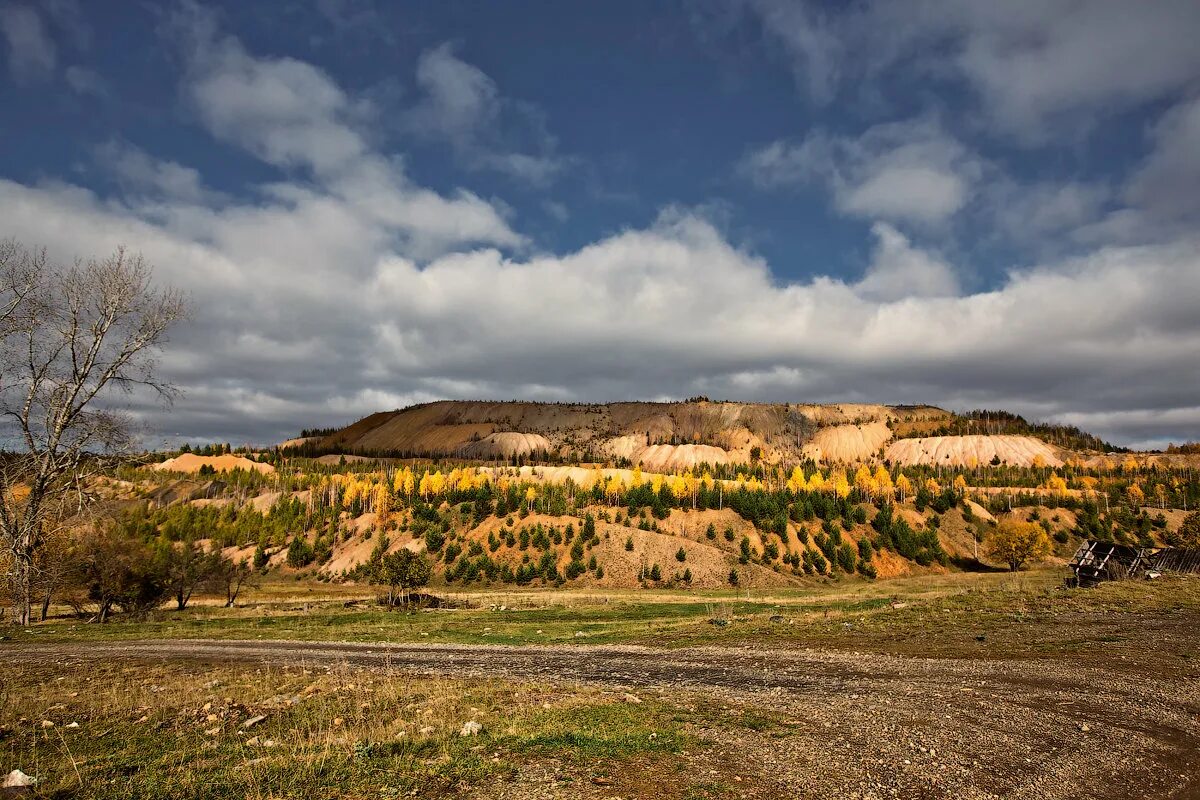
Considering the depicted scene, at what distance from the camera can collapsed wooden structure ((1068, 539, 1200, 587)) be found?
219ft

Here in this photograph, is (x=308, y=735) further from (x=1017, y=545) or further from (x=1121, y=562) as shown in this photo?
(x=1017, y=545)

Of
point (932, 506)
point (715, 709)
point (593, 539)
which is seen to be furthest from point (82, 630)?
point (932, 506)

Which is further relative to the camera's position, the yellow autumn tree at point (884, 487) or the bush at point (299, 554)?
the yellow autumn tree at point (884, 487)

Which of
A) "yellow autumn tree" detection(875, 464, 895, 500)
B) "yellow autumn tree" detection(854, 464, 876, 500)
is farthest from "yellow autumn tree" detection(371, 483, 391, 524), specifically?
"yellow autumn tree" detection(854, 464, 876, 500)

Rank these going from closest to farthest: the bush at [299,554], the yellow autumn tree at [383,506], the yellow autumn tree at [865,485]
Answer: the bush at [299,554] → the yellow autumn tree at [383,506] → the yellow autumn tree at [865,485]

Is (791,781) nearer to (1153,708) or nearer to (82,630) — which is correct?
(1153,708)

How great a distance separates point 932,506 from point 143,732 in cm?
17149

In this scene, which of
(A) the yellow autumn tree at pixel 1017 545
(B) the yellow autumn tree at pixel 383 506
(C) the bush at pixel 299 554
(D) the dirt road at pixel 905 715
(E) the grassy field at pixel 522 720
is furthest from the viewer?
(B) the yellow autumn tree at pixel 383 506

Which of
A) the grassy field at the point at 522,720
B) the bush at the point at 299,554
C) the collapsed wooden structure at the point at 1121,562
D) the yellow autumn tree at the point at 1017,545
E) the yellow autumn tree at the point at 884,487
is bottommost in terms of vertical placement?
the bush at the point at 299,554

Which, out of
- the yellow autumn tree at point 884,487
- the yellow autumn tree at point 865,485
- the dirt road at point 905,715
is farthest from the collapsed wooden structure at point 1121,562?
the yellow autumn tree at point 865,485

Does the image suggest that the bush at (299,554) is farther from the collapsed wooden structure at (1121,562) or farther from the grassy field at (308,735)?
the collapsed wooden structure at (1121,562)

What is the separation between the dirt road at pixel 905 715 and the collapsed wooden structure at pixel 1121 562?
2263 inches

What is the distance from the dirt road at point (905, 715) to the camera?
11531 millimetres

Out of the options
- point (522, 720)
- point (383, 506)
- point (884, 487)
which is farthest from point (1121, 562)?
point (383, 506)
